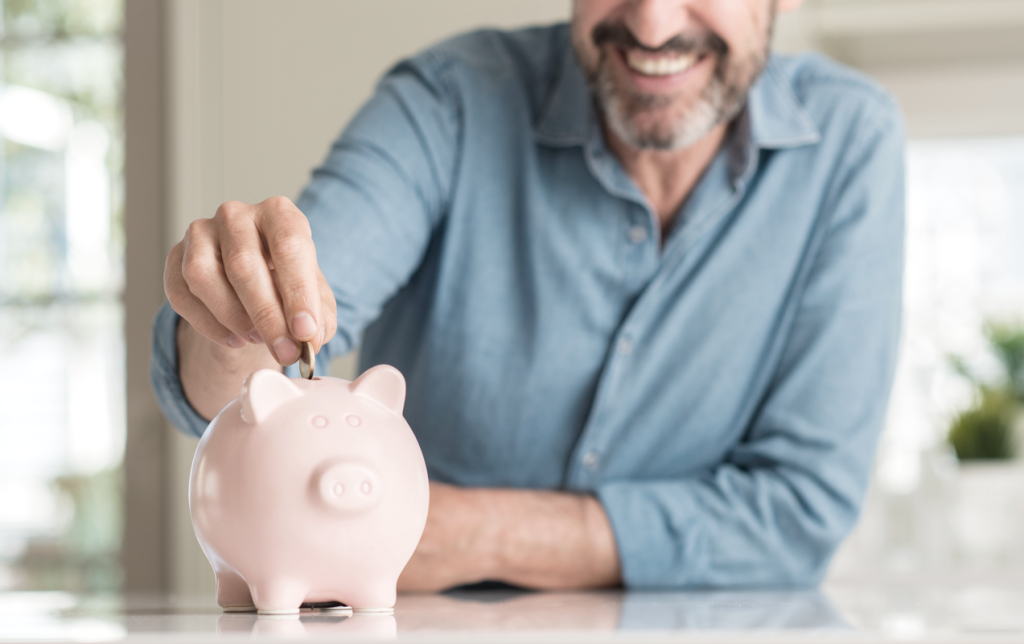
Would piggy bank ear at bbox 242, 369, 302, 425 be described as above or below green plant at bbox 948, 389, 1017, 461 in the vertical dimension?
above

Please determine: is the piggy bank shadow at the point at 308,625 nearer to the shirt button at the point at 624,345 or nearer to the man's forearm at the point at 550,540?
the man's forearm at the point at 550,540

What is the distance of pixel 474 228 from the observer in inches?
47.8

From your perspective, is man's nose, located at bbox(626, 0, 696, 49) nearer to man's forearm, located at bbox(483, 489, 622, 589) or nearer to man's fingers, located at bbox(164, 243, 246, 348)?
man's forearm, located at bbox(483, 489, 622, 589)

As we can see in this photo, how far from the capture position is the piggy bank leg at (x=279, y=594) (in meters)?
0.59

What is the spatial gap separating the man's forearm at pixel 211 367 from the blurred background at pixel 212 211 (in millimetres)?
941

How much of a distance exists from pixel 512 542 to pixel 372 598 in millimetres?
374

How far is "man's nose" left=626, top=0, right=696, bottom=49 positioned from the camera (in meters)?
1.08

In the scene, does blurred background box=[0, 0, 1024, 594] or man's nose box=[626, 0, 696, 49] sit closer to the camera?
man's nose box=[626, 0, 696, 49]

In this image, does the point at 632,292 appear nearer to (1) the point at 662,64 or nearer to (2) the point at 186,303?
(1) the point at 662,64

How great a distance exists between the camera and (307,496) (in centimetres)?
57

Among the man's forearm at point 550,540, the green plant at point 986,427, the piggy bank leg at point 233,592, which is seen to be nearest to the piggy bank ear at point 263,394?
the piggy bank leg at point 233,592

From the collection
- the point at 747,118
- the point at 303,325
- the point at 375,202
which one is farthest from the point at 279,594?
the point at 747,118

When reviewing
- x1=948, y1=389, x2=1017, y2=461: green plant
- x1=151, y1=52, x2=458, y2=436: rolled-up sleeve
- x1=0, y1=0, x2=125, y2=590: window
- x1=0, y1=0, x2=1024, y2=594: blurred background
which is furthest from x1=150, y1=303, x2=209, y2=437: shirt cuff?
x1=948, y1=389, x2=1017, y2=461: green plant

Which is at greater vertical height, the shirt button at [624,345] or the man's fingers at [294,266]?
the man's fingers at [294,266]
